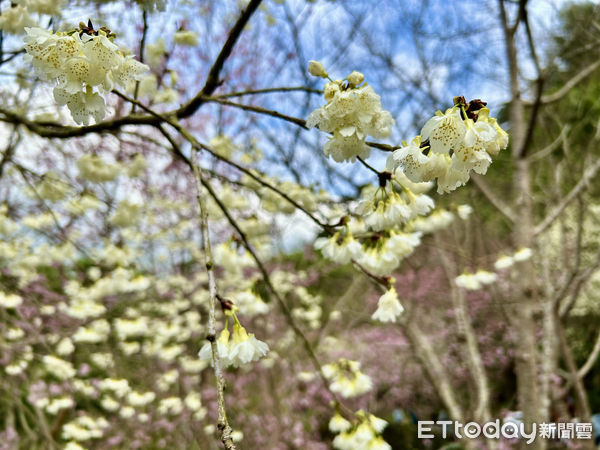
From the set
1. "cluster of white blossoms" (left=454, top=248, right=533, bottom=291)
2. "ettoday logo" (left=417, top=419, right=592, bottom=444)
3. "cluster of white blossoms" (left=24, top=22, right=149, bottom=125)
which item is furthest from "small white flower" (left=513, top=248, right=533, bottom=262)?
"cluster of white blossoms" (left=24, top=22, right=149, bottom=125)

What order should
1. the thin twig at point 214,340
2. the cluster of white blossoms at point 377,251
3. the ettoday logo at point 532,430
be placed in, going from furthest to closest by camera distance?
the ettoday logo at point 532,430 < the cluster of white blossoms at point 377,251 < the thin twig at point 214,340

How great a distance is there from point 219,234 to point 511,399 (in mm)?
4753

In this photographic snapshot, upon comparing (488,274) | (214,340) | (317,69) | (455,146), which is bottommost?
(214,340)

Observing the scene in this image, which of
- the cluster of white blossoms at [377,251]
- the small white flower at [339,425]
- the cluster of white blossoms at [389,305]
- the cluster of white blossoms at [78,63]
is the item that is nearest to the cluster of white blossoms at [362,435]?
the small white flower at [339,425]

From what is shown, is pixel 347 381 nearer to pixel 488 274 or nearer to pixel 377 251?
pixel 377 251

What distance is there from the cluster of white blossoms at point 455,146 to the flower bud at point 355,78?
0.19m

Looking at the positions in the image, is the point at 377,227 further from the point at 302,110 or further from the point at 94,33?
the point at 302,110

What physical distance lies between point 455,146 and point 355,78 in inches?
10.9

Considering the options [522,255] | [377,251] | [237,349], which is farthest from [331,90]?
[522,255]

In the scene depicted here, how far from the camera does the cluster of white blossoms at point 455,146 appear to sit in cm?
75

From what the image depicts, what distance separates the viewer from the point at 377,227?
113 cm

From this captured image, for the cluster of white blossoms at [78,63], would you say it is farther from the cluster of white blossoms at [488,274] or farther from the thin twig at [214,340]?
the cluster of white blossoms at [488,274]

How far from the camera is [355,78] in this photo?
895 mm

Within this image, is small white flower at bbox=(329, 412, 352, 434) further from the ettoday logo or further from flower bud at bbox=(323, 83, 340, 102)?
the ettoday logo
